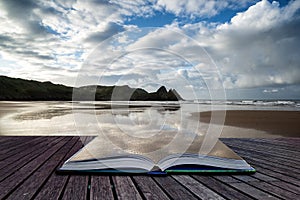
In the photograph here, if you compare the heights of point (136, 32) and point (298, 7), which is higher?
point (298, 7)

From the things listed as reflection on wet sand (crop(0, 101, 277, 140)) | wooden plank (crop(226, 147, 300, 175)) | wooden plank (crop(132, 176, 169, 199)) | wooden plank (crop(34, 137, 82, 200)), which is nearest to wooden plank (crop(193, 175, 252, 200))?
wooden plank (crop(132, 176, 169, 199))

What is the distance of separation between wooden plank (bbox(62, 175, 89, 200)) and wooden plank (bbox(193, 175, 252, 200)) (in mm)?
942

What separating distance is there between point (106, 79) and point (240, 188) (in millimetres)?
2492

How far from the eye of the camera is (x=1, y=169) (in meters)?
2.07

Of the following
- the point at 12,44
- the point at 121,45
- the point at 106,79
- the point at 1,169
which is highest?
the point at 12,44

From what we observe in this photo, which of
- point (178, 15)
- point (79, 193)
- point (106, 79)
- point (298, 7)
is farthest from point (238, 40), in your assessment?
point (79, 193)

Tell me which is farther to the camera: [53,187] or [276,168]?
[276,168]

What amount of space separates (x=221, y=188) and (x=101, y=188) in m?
0.92

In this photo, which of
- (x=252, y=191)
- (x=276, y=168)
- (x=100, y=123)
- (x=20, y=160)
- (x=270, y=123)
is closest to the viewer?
(x=252, y=191)

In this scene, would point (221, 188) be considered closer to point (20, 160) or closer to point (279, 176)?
point (279, 176)

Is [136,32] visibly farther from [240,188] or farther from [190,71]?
[240,188]

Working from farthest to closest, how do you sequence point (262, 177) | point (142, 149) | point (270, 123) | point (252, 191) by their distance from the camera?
1. point (270, 123)
2. point (142, 149)
3. point (262, 177)
4. point (252, 191)

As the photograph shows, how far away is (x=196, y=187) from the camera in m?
1.58

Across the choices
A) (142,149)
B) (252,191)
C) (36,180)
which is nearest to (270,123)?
(142,149)
